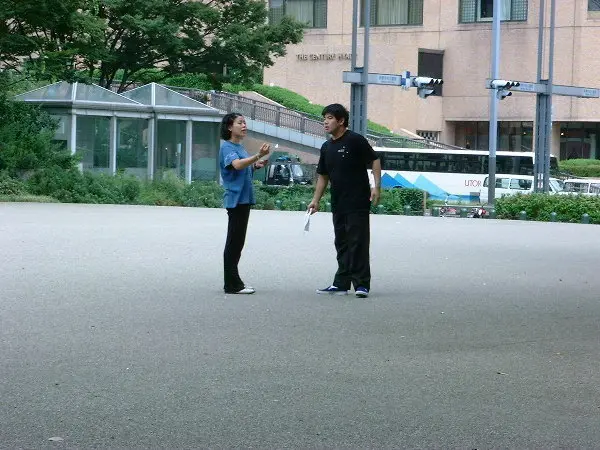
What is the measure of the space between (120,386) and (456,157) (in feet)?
173

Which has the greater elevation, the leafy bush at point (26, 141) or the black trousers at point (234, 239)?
the leafy bush at point (26, 141)

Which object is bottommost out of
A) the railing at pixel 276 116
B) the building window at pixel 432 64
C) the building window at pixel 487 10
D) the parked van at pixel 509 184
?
the parked van at pixel 509 184

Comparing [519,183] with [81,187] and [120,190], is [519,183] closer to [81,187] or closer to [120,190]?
[120,190]

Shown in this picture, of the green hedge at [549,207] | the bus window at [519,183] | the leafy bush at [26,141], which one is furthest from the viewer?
the bus window at [519,183]

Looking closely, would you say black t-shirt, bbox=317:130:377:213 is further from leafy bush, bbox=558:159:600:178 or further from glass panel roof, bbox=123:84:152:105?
leafy bush, bbox=558:159:600:178

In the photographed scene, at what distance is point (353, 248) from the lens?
1246 cm

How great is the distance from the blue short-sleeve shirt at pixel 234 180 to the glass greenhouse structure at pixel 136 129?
23.6 meters

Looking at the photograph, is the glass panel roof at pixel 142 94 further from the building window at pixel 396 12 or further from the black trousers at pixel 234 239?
the building window at pixel 396 12

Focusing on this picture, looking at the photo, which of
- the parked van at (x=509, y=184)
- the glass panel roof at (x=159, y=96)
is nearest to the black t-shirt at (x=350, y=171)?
the glass panel roof at (x=159, y=96)

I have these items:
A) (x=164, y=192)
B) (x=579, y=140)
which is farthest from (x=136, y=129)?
(x=579, y=140)

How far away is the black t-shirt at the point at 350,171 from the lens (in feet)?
40.7

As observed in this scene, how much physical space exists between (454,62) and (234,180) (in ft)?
205

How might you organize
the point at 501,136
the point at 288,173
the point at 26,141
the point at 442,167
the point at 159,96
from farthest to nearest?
the point at 501,136 < the point at 442,167 < the point at 288,173 < the point at 159,96 < the point at 26,141

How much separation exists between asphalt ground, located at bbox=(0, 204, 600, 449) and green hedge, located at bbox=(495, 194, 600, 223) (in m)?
17.6
